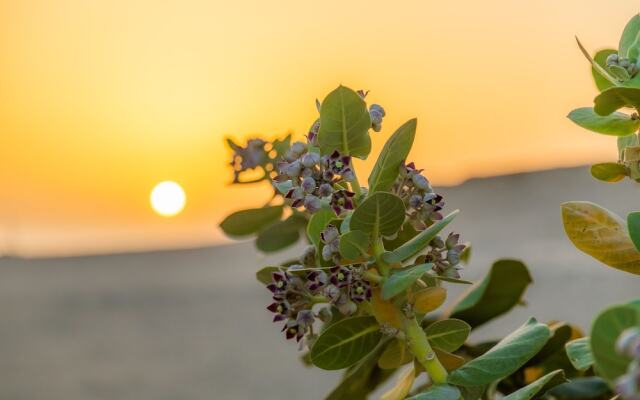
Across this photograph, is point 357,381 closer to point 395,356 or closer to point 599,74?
point 395,356

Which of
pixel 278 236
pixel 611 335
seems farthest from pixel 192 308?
pixel 611 335

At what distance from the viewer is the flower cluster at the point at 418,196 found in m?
0.35

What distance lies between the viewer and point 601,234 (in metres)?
0.36

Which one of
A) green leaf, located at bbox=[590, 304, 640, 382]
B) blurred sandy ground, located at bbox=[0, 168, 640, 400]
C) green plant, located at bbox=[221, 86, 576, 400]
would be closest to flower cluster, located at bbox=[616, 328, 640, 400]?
green leaf, located at bbox=[590, 304, 640, 382]

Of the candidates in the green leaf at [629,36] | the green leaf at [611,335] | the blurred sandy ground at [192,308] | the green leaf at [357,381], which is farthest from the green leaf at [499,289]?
the blurred sandy ground at [192,308]

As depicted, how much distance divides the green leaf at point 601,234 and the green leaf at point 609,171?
0.02 meters

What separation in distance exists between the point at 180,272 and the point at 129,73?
1380mm

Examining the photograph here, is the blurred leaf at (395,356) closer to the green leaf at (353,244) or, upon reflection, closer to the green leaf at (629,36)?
the green leaf at (353,244)

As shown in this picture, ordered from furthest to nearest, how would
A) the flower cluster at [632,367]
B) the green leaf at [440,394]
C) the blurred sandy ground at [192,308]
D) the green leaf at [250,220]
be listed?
the blurred sandy ground at [192,308], the green leaf at [250,220], the green leaf at [440,394], the flower cluster at [632,367]

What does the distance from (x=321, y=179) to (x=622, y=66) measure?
132 millimetres

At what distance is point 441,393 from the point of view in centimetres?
32

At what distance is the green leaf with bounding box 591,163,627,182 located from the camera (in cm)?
38

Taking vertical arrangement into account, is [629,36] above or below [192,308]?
above

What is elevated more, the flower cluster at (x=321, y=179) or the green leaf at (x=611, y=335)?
the flower cluster at (x=321, y=179)
